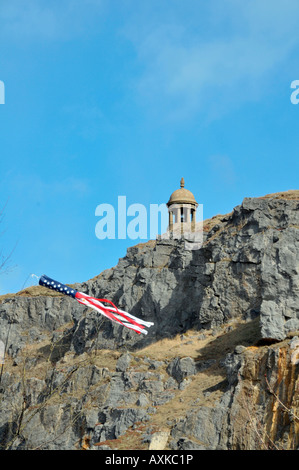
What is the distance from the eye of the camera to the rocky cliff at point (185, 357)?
2509 cm

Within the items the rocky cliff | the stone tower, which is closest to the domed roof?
the stone tower

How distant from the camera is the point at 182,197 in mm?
56750

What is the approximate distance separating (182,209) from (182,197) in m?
1.29

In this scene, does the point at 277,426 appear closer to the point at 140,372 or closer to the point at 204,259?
the point at 140,372

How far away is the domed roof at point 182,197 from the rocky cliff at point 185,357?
8.05 meters

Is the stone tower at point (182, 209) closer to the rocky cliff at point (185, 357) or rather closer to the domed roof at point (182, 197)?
the domed roof at point (182, 197)

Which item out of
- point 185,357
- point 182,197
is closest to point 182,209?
point 182,197

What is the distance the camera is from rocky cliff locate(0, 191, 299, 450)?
2509 centimetres

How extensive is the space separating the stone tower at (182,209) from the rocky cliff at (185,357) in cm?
658

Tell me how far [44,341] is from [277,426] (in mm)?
33480

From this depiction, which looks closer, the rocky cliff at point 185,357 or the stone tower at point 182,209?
the rocky cliff at point 185,357

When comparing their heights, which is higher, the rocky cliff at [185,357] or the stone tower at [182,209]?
the stone tower at [182,209]

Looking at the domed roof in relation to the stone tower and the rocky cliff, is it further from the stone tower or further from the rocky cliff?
the rocky cliff

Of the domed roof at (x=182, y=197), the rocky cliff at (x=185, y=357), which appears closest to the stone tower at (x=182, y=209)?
the domed roof at (x=182, y=197)
